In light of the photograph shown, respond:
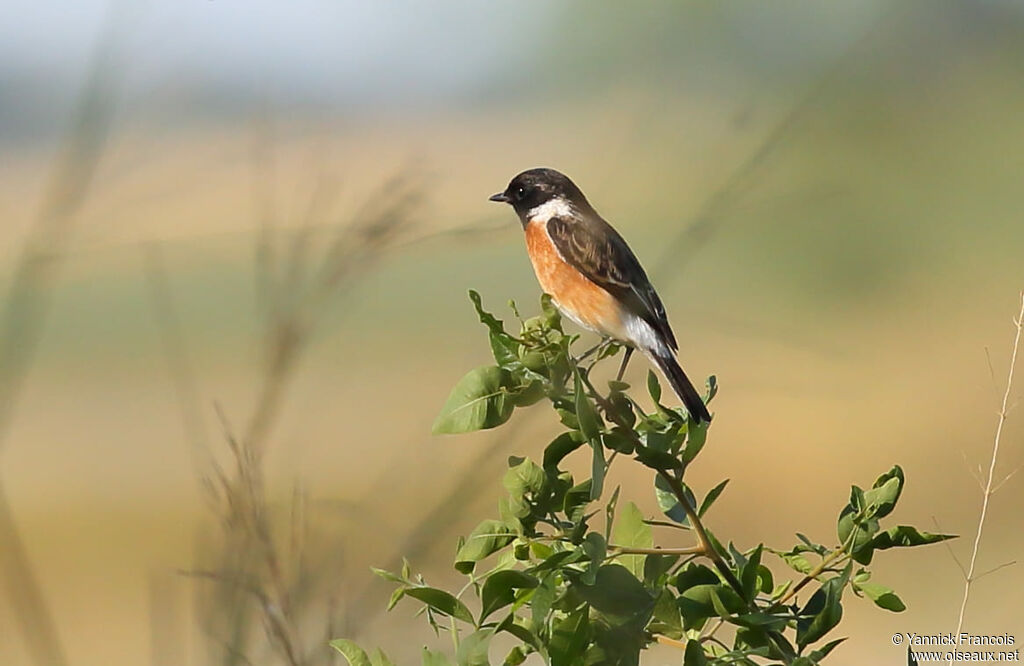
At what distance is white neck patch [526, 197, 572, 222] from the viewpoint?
275 cm

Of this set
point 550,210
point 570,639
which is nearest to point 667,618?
point 570,639

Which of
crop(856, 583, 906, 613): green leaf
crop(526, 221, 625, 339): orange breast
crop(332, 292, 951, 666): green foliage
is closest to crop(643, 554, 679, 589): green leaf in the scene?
crop(332, 292, 951, 666): green foliage

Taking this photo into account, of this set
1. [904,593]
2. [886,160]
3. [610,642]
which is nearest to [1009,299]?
[886,160]

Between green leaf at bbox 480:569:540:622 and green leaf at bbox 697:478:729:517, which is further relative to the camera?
green leaf at bbox 697:478:729:517

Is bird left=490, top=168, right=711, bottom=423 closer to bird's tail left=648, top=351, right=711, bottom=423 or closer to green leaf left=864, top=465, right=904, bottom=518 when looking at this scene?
bird's tail left=648, top=351, right=711, bottom=423

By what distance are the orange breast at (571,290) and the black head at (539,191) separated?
Answer: 0.42 ft

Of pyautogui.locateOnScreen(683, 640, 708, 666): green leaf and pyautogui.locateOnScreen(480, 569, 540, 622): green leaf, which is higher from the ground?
pyautogui.locateOnScreen(480, 569, 540, 622): green leaf

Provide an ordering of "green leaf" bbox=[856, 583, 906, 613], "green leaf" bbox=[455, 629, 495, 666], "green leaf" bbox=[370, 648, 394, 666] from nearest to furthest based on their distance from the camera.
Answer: "green leaf" bbox=[455, 629, 495, 666] < "green leaf" bbox=[370, 648, 394, 666] < "green leaf" bbox=[856, 583, 906, 613]

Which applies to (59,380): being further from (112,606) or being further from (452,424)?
(452,424)

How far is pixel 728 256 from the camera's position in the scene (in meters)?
7.82

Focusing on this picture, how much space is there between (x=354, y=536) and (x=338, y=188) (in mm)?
598

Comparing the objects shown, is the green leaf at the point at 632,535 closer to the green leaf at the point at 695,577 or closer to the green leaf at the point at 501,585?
the green leaf at the point at 695,577

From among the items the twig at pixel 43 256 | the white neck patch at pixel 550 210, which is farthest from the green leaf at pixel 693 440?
the white neck patch at pixel 550 210

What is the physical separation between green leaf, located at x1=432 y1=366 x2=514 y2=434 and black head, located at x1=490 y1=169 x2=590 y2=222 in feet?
5.60
